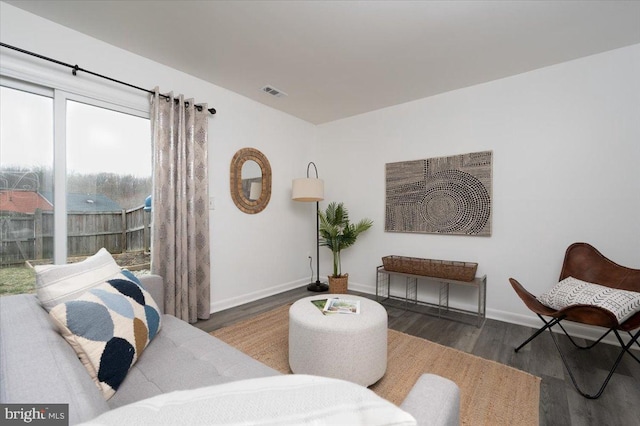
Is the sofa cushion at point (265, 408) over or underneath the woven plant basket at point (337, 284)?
over

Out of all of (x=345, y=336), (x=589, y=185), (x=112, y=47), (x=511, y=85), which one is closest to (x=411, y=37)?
(x=511, y=85)

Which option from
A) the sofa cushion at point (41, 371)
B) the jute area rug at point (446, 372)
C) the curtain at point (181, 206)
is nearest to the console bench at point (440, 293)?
the jute area rug at point (446, 372)

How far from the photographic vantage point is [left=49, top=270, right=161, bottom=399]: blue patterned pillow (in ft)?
3.29

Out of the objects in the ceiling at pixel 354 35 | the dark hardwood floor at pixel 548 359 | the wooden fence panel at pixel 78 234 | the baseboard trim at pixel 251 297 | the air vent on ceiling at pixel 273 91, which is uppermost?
the ceiling at pixel 354 35

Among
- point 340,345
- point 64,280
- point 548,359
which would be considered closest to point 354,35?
point 340,345

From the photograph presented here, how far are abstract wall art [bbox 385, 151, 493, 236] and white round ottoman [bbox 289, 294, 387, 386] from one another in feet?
5.98

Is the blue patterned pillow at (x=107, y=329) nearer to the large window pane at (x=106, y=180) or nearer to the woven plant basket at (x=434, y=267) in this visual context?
the large window pane at (x=106, y=180)

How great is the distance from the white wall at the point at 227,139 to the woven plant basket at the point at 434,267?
150cm

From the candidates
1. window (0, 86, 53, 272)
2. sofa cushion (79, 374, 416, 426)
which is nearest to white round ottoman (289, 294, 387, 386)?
sofa cushion (79, 374, 416, 426)

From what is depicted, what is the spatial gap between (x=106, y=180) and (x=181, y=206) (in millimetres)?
639

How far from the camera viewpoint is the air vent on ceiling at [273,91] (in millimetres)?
3168

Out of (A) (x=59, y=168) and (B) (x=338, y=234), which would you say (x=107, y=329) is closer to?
(A) (x=59, y=168)

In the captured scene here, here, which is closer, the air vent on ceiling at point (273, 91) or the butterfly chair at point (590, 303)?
the butterfly chair at point (590, 303)

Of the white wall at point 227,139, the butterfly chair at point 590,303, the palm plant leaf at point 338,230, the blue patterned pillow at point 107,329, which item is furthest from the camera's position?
the palm plant leaf at point 338,230
